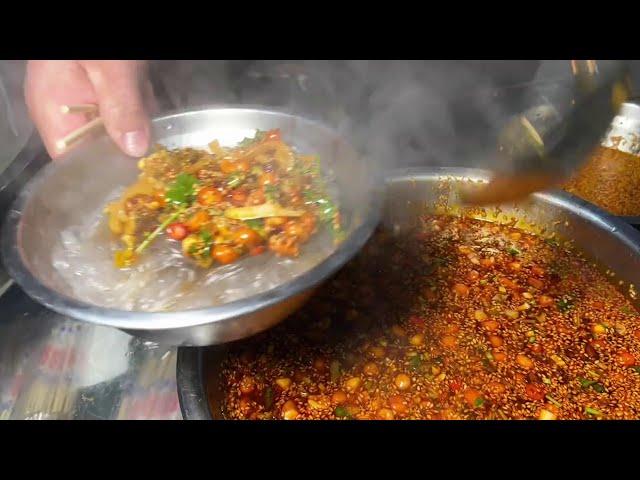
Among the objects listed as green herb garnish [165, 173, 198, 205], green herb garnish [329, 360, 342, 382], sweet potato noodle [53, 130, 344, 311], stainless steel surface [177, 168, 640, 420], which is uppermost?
green herb garnish [165, 173, 198, 205]

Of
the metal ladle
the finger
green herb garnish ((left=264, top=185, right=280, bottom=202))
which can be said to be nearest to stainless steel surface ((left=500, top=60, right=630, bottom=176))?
the metal ladle

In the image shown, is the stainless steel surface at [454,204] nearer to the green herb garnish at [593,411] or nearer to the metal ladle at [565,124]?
the metal ladle at [565,124]

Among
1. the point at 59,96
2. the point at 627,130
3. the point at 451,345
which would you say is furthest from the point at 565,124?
the point at 627,130

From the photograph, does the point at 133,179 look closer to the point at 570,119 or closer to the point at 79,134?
the point at 79,134

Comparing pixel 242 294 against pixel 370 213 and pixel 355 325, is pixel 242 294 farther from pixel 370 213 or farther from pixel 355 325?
pixel 355 325

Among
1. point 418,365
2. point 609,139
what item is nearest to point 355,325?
point 418,365

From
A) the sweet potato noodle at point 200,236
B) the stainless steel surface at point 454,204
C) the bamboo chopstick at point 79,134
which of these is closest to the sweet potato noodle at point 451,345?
the stainless steel surface at point 454,204

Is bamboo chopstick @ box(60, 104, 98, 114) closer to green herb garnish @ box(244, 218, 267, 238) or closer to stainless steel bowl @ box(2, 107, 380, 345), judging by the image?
stainless steel bowl @ box(2, 107, 380, 345)

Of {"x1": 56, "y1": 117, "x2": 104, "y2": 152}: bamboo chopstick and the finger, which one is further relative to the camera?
the finger
